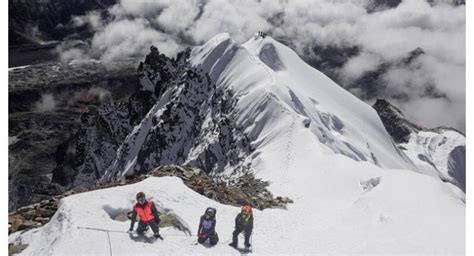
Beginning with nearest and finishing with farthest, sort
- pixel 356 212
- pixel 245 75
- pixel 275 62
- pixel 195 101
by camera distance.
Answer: pixel 356 212
pixel 245 75
pixel 275 62
pixel 195 101

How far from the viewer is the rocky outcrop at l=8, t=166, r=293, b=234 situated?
3224 cm

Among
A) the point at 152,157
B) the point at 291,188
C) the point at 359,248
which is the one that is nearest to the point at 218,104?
the point at 152,157

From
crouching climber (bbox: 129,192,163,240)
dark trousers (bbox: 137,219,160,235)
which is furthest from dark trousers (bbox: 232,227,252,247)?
dark trousers (bbox: 137,219,160,235)

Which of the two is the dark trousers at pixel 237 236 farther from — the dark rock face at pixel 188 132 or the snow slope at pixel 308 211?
the dark rock face at pixel 188 132

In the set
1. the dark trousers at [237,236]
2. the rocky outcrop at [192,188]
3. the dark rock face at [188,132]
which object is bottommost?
the dark trousers at [237,236]

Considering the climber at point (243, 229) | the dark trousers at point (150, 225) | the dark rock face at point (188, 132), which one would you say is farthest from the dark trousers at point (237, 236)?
the dark rock face at point (188, 132)

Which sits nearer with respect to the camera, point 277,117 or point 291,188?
point 291,188

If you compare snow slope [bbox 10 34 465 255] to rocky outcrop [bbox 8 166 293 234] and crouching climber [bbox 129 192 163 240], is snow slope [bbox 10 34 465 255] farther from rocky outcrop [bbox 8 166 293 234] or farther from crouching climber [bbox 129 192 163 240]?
rocky outcrop [bbox 8 166 293 234]

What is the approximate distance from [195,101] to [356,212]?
10953 centimetres

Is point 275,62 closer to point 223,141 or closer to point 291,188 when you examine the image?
point 223,141

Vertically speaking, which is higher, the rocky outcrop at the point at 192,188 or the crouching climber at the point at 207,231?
the rocky outcrop at the point at 192,188

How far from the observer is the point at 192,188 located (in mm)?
39812

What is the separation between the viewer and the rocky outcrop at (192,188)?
106ft

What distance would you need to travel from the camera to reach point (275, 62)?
135 meters
